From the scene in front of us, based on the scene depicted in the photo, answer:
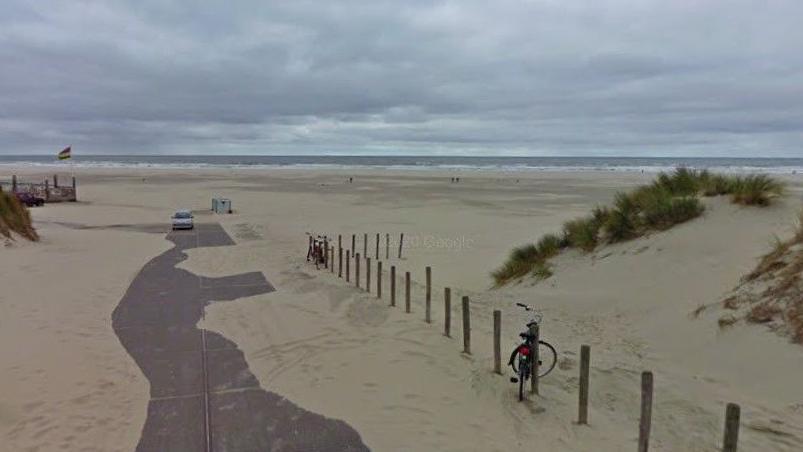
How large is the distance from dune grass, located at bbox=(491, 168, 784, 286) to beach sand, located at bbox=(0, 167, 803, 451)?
434mm

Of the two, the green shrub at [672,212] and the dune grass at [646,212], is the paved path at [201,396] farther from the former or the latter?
the green shrub at [672,212]

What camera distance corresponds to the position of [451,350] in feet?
32.3

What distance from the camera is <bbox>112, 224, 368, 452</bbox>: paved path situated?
6.55 m

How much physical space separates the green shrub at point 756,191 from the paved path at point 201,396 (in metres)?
11.2

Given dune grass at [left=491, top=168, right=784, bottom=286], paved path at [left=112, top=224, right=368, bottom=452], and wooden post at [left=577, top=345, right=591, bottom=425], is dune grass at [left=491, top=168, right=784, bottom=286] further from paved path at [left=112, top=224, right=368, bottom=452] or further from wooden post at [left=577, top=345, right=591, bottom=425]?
paved path at [left=112, top=224, right=368, bottom=452]

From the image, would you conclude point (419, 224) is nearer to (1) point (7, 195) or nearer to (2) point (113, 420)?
(1) point (7, 195)

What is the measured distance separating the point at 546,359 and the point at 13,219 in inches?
836

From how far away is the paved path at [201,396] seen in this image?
655cm

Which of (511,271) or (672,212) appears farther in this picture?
(511,271)

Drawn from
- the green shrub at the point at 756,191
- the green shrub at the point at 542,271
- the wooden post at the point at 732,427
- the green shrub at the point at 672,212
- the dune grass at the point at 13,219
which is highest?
the green shrub at the point at 756,191

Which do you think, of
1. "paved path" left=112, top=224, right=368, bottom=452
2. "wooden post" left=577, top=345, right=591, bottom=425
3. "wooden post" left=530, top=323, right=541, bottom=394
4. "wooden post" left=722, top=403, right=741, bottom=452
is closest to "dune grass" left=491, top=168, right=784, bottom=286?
"wooden post" left=530, top=323, right=541, bottom=394

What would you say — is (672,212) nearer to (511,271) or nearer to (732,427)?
(511,271)

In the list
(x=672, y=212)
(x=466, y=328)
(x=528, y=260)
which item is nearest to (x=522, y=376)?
(x=466, y=328)

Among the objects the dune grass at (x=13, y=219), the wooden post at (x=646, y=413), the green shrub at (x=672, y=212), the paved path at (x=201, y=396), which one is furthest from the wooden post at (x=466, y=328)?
the dune grass at (x=13, y=219)
